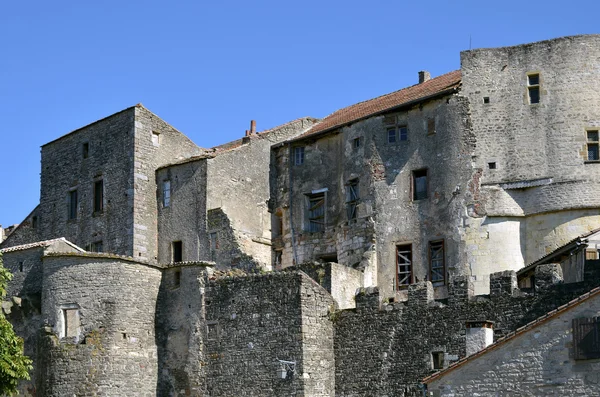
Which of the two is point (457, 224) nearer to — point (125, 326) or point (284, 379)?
point (284, 379)

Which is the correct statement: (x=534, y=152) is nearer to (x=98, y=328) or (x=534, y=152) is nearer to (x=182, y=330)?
(x=182, y=330)

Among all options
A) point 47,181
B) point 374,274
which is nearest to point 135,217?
point 47,181

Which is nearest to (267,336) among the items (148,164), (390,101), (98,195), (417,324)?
(417,324)

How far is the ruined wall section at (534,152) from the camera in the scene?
46344mm

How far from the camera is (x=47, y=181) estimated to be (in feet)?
185

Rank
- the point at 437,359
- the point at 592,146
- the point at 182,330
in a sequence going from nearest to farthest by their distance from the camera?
the point at 437,359 < the point at 182,330 < the point at 592,146

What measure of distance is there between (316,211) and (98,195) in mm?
9148

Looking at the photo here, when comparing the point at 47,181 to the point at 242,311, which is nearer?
the point at 242,311

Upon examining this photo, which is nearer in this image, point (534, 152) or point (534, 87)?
point (534, 152)

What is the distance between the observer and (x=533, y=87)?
4775cm

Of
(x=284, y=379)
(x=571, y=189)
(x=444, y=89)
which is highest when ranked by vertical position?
(x=444, y=89)

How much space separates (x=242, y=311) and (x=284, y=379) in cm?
314

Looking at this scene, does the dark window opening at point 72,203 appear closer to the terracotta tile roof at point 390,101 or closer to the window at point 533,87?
the terracotta tile roof at point 390,101

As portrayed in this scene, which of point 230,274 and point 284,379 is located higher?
point 230,274
